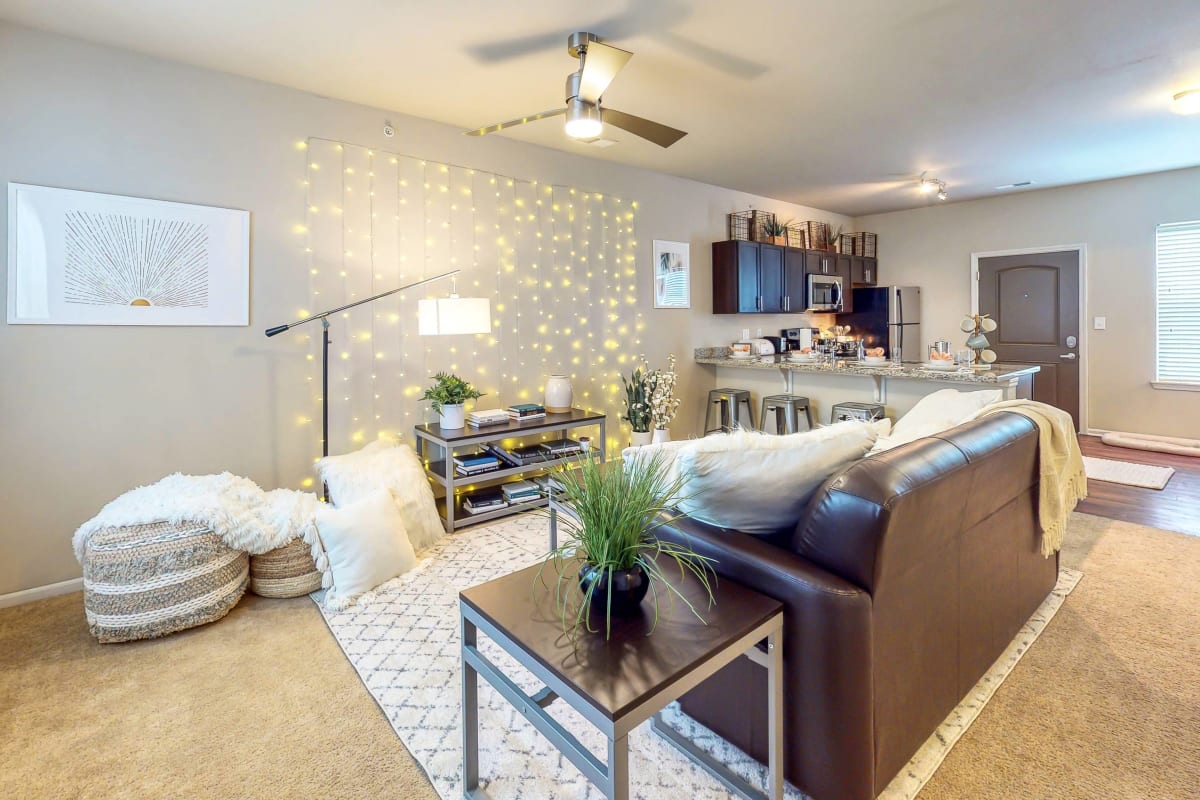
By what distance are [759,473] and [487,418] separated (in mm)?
2506

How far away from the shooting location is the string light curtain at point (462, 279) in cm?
346

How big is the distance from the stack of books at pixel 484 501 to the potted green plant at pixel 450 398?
52cm

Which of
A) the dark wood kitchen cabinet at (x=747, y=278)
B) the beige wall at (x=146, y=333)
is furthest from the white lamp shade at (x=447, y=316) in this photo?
the dark wood kitchen cabinet at (x=747, y=278)

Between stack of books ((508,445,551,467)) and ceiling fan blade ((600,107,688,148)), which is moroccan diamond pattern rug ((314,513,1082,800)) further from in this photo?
ceiling fan blade ((600,107,688,148))

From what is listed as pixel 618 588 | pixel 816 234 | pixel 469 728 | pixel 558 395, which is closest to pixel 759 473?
pixel 618 588

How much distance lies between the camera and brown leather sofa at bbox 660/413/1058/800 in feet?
4.39

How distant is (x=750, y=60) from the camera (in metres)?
2.96

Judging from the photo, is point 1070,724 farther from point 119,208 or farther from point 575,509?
point 119,208

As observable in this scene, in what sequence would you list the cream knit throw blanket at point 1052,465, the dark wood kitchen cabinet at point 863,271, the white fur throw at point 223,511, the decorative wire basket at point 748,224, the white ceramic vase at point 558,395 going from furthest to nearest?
the dark wood kitchen cabinet at point 863,271
the decorative wire basket at point 748,224
the white ceramic vase at point 558,395
the white fur throw at point 223,511
the cream knit throw blanket at point 1052,465

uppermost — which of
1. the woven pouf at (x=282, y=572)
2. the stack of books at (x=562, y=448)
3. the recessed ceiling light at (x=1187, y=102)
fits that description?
the recessed ceiling light at (x=1187, y=102)

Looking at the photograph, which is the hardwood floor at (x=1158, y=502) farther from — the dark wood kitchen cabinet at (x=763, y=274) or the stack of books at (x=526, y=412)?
the stack of books at (x=526, y=412)

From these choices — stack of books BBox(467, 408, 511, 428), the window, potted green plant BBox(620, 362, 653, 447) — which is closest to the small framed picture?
potted green plant BBox(620, 362, 653, 447)

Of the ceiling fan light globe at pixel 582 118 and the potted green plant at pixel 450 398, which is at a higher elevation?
the ceiling fan light globe at pixel 582 118

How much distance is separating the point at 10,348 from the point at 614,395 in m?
3.66
